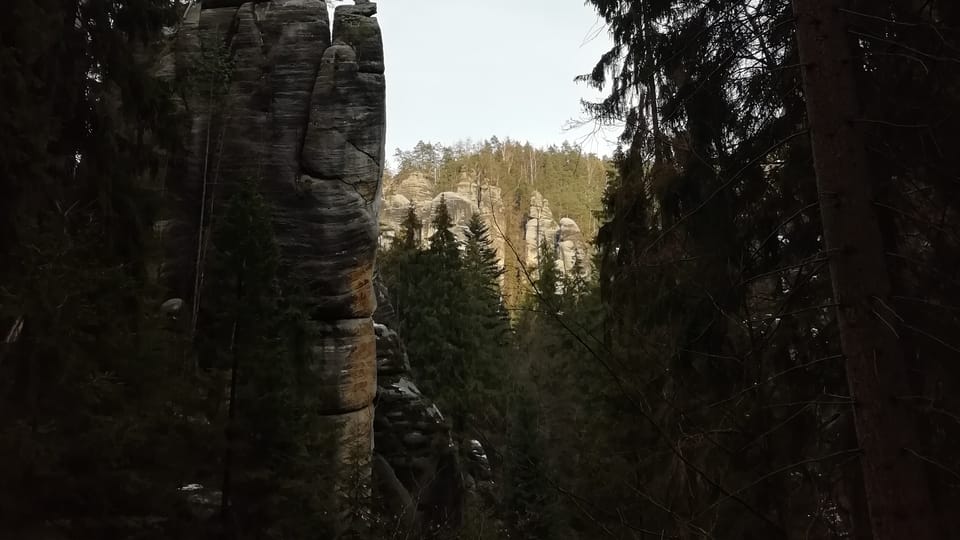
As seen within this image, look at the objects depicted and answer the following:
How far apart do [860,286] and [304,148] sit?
18316mm

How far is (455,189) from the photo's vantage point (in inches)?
3861

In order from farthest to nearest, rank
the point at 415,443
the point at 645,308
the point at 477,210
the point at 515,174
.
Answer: the point at 515,174
the point at 477,210
the point at 415,443
the point at 645,308

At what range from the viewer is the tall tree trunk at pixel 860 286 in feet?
8.47

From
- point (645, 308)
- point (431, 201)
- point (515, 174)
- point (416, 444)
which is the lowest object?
point (416, 444)

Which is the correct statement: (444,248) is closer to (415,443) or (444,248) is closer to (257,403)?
(415,443)

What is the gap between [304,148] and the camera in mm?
19250

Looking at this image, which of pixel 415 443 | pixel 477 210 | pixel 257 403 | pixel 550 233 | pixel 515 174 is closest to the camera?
pixel 257 403

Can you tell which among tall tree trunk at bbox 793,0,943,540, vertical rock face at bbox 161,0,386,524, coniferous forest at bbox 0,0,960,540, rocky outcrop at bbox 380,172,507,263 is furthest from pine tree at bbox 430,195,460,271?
rocky outcrop at bbox 380,172,507,263

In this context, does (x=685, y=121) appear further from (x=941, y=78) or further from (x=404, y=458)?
(x=404, y=458)

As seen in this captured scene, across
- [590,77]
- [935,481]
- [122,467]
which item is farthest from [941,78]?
[122,467]

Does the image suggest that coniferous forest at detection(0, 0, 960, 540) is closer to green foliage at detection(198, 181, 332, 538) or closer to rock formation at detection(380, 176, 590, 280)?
green foliage at detection(198, 181, 332, 538)

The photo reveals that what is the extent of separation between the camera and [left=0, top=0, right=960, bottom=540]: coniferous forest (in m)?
2.85

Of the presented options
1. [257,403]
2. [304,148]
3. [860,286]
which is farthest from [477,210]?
[860,286]

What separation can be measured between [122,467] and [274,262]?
12.4 ft
